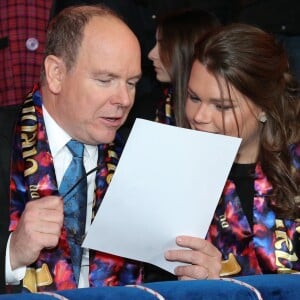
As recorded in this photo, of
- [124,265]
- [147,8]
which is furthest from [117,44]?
[147,8]

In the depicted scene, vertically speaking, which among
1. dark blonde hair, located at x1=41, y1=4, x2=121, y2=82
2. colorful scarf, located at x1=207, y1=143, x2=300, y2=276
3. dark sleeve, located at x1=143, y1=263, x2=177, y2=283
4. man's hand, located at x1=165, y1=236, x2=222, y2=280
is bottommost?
dark sleeve, located at x1=143, y1=263, x2=177, y2=283

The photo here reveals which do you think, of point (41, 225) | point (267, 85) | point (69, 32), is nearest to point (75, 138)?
point (69, 32)

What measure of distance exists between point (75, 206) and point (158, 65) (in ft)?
4.57

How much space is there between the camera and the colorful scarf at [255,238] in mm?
2512

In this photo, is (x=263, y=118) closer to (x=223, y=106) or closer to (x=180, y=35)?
(x=223, y=106)

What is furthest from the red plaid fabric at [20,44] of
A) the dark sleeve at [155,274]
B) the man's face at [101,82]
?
the dark sleeve at [155,274]

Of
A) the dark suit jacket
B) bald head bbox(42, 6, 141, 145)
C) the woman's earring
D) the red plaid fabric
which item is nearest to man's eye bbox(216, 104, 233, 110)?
the woman's earring

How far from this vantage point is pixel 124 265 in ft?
7.93

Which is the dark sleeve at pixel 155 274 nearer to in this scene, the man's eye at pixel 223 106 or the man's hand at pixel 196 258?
the man's hand at pixel 196 258

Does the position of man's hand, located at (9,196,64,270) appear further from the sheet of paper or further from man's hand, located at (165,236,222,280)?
man's hand, located at (165,236,222,280)

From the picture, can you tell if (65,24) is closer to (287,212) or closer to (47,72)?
(47,72)

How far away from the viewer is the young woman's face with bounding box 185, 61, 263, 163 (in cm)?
261

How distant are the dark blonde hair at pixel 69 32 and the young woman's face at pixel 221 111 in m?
0.40

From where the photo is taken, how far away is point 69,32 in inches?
95.1
